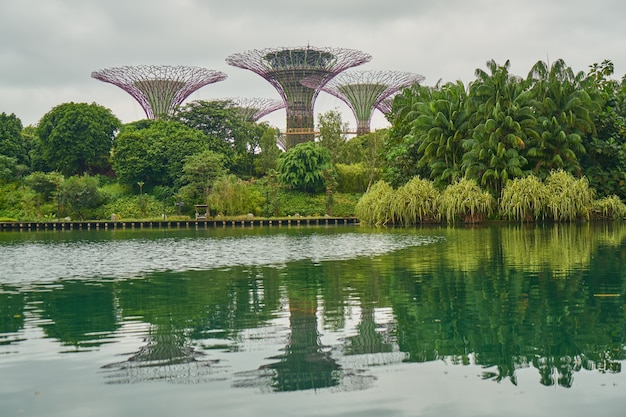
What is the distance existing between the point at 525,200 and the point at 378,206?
8.67m

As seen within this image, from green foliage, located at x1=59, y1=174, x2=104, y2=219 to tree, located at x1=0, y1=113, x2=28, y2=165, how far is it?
1487 centimetres

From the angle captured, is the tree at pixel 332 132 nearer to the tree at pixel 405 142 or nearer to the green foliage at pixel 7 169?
the tree at pixel 405 142

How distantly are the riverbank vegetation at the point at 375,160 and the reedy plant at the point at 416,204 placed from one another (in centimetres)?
8

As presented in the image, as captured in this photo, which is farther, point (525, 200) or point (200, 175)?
point (200, 175)

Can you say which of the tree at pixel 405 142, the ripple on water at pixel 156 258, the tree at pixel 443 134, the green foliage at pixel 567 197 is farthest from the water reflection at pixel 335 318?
the tree at pixel 405 142

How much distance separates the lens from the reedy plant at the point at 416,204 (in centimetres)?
4147

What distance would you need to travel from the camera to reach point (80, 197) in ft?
198

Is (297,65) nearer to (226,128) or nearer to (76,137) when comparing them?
(226,128)

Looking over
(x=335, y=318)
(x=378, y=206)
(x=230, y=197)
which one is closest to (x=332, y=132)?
(x=230, y=197)

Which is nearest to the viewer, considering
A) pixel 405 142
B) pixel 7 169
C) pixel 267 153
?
pixel 405 142

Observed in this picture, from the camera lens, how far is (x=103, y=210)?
61.4 meters

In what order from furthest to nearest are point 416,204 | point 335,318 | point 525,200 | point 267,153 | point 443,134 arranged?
point 267,153
point 443,134
point 416,204
point 525,200
point 335,318

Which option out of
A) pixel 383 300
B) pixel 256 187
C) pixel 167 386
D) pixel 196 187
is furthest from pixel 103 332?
pixel 256 187

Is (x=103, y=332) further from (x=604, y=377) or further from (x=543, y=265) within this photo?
(x=543, y=265)
